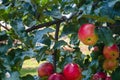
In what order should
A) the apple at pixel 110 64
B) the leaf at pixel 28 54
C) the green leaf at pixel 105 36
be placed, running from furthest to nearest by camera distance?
the apple at pixel 110 64 < the leaf at pixel 28 54 < the green leaf at pixel 105 36

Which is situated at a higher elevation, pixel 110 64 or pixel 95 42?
pixel 95 42

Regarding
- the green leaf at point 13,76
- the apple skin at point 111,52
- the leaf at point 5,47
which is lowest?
the apple skin at point 111,52

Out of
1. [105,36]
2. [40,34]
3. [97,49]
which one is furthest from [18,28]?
[97,49]

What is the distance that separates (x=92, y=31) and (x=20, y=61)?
30 cm

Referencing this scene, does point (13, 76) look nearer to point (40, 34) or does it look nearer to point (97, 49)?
point (40, 34)

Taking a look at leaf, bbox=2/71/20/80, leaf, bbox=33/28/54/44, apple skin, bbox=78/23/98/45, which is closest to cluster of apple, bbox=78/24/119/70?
apple skin, bbox=78/23/98/45

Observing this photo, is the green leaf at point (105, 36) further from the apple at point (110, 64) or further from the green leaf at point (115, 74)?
the green leaf at point (115, 74)

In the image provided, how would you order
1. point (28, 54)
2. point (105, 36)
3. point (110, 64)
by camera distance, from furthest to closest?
point (110, 64)
point (28, 54)
point (105, 36)

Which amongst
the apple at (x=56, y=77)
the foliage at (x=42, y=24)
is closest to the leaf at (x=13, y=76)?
the foliage at (x=42, y=24)

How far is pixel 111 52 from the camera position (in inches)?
55.5

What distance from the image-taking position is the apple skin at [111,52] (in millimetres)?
1416

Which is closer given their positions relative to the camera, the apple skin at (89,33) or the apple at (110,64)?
the apple skin at (89,33)

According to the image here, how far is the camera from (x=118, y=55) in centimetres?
149

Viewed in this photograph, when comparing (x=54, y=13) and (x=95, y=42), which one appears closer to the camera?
(x=95, y=42)
